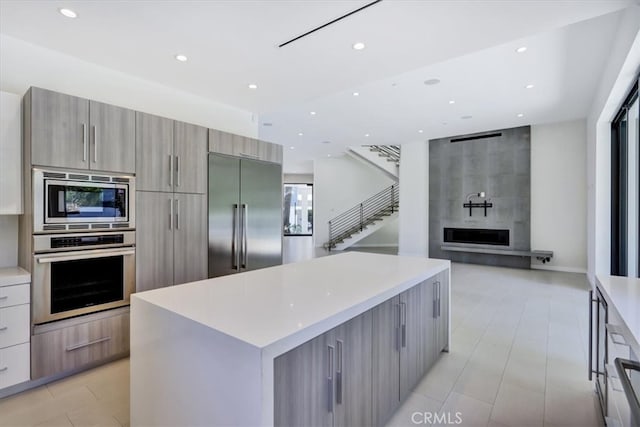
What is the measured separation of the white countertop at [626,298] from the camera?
48.0 inches

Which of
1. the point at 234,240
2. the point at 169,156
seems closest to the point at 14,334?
the point at 169,156

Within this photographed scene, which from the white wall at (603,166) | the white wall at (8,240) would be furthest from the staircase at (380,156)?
the white wall at (8,240)

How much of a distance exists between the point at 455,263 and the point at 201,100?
23.1 feet

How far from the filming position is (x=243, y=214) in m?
3.80

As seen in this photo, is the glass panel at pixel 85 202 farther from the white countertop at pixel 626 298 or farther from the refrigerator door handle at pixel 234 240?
the white countertop at pixel 626 298

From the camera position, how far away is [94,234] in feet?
8.40

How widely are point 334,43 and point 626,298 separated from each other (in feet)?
8.68

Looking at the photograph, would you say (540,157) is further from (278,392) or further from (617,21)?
(278,392)

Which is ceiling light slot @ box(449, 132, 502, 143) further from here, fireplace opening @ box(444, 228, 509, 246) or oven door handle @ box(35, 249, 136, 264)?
oven door handle @ box(35, 249, 136, 264)

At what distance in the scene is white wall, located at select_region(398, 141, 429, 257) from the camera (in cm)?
877

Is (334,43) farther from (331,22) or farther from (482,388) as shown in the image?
(482,388)

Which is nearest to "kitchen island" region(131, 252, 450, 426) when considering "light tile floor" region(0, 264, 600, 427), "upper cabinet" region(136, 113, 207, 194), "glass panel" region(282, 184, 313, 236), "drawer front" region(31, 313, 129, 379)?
"light tile floor" region(0, 264, 600, 427)

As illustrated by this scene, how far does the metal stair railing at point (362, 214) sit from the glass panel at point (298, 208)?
3557 mm

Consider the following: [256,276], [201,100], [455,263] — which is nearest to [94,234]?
[256,276]
